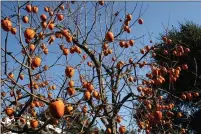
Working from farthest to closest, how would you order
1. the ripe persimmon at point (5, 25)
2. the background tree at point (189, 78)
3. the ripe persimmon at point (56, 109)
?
the background tree at point (189, 78) < the ripe persimmon at point (5, 25) < the ripe persimmon at point (56, 109)

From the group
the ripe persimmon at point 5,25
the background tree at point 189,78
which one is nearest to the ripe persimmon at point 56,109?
the ripe persimmon at point 5,25

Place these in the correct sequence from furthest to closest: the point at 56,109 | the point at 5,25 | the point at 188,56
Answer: the point at 188,56, the point at 5,25, the point at 56,109

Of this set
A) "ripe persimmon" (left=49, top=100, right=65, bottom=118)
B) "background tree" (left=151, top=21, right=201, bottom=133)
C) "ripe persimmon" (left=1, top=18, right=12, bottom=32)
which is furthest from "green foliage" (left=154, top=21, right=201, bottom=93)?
"ripe persimmon" (left=49, top=100, right=65, bottom=118)

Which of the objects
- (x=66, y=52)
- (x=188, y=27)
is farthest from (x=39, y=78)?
(x=188, y=27)

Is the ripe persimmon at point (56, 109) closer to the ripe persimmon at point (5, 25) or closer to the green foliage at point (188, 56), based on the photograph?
the ripe persimmon at point (5, 25)

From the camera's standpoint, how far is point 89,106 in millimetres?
4578

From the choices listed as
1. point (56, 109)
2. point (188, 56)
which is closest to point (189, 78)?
point (188, 56)

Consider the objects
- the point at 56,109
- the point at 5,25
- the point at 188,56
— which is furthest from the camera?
the point at 188,56

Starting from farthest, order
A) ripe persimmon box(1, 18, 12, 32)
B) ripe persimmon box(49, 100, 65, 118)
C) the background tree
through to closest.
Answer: the background tree
ripe persimmon box(1, 18, 12, 32)
ripe persimmon box(49, 100, 65, 118)

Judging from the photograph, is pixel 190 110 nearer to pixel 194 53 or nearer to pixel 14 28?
pixel 194 53

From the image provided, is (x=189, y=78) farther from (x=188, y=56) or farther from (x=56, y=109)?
(x=56, y=109)

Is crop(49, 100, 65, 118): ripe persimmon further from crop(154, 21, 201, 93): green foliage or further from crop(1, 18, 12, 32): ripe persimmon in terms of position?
crop(154, 21, 201, 93): green foliage

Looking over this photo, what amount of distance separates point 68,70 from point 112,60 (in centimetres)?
223

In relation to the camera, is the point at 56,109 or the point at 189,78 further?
the point at 189,78
